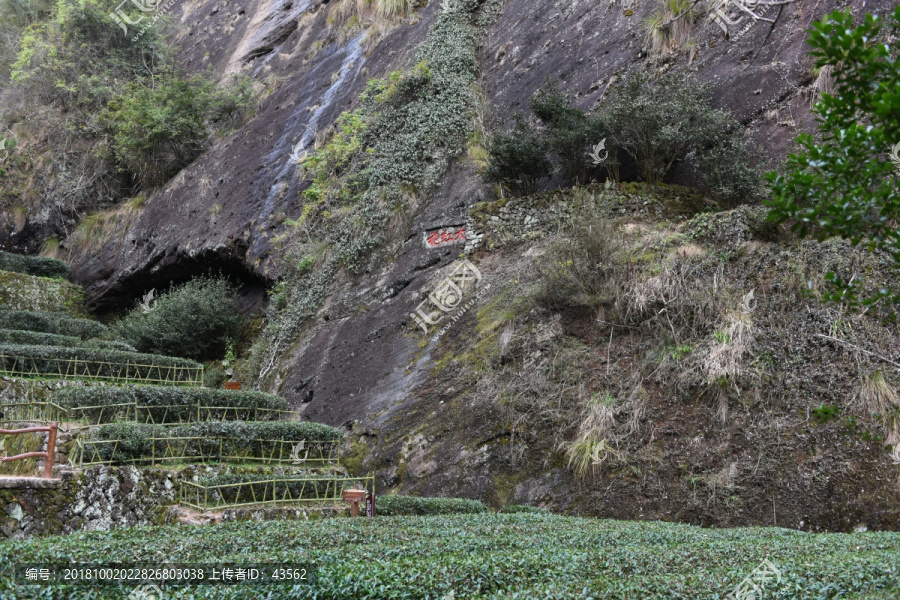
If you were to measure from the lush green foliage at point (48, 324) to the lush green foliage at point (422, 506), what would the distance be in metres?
10.8

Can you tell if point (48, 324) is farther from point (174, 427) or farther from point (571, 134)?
point (571, 134)

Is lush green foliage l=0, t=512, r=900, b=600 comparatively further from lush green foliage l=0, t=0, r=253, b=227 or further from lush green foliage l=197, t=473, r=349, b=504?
lush green foliage l=0, t=0, r=253, b=227

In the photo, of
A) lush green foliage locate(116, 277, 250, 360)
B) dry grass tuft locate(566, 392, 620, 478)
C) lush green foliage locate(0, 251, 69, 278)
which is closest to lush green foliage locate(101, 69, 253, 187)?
lush green foliage locate(0, 251, 69, 278)

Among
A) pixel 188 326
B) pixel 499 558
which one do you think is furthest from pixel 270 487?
pixel 188 326

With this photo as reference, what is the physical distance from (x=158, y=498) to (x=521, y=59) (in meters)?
12.6

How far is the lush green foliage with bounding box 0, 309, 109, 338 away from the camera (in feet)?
48.8

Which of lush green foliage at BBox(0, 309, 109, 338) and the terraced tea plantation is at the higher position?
lush green foliage at BBox(0, 309, 109, 338)

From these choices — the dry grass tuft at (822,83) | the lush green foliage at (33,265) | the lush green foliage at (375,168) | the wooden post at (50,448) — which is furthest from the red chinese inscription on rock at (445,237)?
the lush green foliage at (33,265)

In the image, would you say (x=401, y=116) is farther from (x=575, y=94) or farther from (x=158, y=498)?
(x=158, y=498)

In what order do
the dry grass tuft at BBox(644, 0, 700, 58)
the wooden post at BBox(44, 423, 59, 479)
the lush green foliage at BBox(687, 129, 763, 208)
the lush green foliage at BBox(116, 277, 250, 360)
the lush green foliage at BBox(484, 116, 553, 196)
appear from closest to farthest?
the wooden post at BBox(44, 423, 59, 479), the lush green foliage at BBox(687, 129, 763, 208), the lush green foliage at BBox(484, 116, 553, 196), the dry grass tuft at BBox(644, 0, 700, 58), the lush green foliage at BBox(116, 277, 250, 360)

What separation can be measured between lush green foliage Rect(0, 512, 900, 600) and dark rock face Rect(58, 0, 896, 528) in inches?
97.7

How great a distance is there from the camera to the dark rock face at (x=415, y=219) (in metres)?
9.71

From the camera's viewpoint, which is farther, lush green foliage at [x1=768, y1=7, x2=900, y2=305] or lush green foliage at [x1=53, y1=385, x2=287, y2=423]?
lush green foliage at [x1=53, y1=385, x2=287, y2=423]

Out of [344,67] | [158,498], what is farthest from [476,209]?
[344,67]
